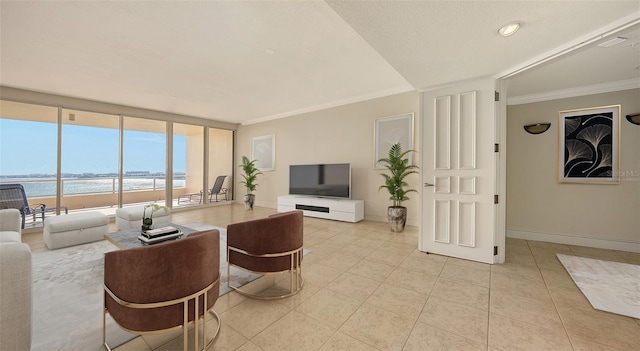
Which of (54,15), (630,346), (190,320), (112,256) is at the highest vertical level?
(54,15)

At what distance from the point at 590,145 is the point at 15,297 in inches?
256

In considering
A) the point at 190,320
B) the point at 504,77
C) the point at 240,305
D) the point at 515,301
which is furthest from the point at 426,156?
the point at 190,320

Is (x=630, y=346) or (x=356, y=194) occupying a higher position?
(x=356, y=194)

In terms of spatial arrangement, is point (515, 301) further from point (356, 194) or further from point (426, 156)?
point (356, 194)

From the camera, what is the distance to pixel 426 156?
3373 millimetres

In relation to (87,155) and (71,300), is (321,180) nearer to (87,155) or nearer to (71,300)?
(71,300)

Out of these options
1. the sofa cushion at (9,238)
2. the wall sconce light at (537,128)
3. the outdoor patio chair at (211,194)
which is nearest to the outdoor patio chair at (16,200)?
the sofa cushion at (9,238)

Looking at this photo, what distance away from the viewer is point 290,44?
9.85 feet

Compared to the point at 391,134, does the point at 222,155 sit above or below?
below

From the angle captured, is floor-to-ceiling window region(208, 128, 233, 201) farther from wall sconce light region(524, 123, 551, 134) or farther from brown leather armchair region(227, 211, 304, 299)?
wall sconce light region(524, 123, 551, 134)

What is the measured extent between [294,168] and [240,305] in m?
4.49

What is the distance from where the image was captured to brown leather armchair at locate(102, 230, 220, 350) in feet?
4.33

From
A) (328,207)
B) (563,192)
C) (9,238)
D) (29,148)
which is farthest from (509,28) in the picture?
(29,148)

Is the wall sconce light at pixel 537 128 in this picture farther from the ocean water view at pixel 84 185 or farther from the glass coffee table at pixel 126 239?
the ocean water view at pixel 84 185
